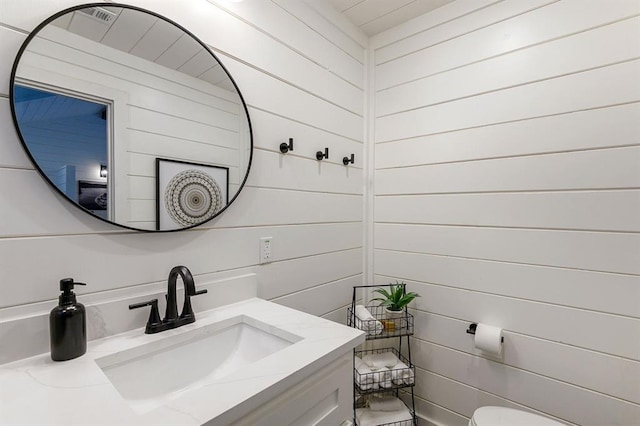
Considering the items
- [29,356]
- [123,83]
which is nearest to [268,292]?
[29,356]

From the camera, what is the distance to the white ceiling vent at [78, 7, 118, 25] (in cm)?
85

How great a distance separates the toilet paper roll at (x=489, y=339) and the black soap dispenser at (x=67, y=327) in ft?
5.15

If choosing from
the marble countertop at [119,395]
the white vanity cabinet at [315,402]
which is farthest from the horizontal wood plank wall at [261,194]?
the white vanity cabinet at [315,402]

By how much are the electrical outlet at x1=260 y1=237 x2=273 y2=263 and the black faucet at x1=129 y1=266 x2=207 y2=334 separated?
1.28 ft

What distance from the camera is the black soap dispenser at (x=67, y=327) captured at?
2.40ft

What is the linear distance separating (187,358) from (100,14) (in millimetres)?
1065

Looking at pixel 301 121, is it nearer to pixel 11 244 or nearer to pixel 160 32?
pixel 160 32

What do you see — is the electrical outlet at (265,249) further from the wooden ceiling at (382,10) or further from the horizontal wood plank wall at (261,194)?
the wooden ceiling at (382,10)

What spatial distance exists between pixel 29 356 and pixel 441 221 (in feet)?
5.62

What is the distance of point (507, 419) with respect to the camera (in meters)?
1.21

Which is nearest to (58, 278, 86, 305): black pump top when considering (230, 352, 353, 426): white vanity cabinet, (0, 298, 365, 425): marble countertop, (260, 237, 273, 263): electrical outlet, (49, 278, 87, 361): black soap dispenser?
(49, 278, 87, 361): black soap dispenser

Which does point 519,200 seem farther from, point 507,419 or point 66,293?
point 66,293

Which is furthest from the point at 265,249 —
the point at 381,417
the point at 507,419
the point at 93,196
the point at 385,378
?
the point at 507,419

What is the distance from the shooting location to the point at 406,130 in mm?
1811
